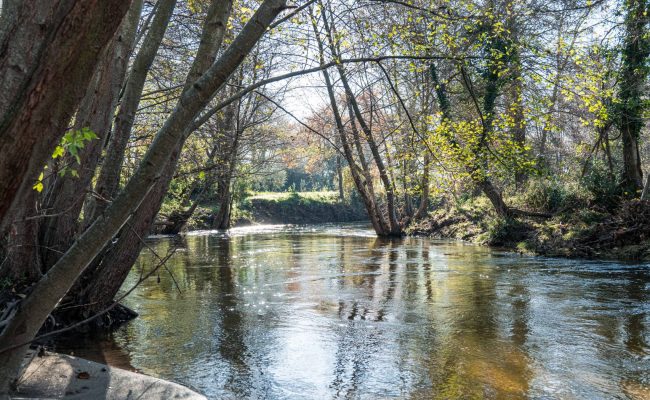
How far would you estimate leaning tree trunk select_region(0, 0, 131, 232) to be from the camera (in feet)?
6.85

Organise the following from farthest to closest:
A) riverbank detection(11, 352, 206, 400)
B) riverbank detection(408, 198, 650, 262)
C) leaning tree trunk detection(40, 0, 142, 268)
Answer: riverbank detection(408, 198, 650, 262)
leaning tree trunk detection(40, 0, 142, 268)
riverbank detection(11, 352, 206, 400)

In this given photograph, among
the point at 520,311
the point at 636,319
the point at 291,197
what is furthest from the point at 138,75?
the point at 291,197

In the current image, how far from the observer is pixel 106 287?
7.06 meters

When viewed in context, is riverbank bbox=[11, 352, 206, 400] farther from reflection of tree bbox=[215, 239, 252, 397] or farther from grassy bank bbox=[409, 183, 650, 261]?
grassy bank bbox=[409, 183, 650, 261]

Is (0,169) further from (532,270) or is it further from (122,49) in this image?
(532,270)

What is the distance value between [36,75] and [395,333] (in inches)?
230

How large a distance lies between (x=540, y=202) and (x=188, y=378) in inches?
673

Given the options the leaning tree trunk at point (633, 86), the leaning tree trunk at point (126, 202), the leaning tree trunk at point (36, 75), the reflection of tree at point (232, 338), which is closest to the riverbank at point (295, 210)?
the leaning tree trunk at point (633, 86)

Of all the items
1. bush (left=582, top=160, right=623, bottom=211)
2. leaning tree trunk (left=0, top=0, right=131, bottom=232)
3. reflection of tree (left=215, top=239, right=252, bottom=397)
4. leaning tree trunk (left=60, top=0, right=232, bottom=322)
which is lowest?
reflection of tree (left=215, top=239, right=252, bottom=397)

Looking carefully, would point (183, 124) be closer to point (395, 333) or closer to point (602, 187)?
point (395, 333)

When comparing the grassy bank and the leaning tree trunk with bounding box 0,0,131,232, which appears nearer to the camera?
the leaning tree trunk with bounding box 0,0,131,232

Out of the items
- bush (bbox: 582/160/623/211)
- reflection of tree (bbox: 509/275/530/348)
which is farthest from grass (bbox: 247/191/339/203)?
reflection of tree (bbox: 509/275/530/348)

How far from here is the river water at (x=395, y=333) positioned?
5203 millimetres

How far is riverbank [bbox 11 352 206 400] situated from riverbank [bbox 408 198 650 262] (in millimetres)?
12567
